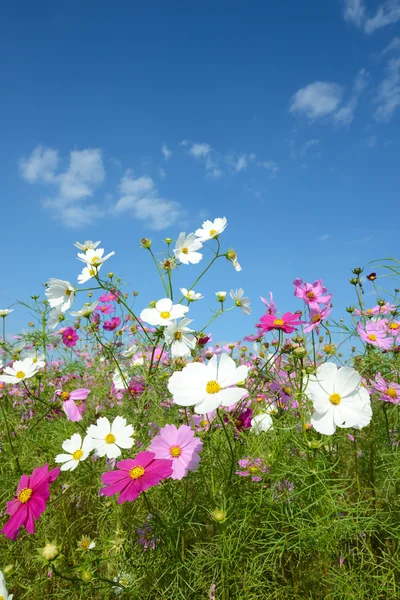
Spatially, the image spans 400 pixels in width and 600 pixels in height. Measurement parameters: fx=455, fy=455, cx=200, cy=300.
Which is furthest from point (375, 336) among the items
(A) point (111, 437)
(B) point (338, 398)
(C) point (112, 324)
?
(C) point (112, 324)

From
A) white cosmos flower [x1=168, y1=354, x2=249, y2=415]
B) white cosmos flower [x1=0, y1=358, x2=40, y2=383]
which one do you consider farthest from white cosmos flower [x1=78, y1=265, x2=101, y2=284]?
white cosmos flower [x1=168, y1=354, x2=249, y2=415]

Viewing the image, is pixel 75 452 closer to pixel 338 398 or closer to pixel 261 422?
pixel 261 422

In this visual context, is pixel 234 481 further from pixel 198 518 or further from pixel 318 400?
pixel 318 400

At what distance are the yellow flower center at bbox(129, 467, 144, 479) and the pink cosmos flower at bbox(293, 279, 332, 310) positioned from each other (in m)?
0.69

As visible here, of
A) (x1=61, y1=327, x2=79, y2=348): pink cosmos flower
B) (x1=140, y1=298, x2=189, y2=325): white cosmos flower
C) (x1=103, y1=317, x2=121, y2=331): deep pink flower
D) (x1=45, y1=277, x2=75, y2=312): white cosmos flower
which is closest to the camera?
(x1=140, y1=298, x2=189, y2=325): white cosmos flower

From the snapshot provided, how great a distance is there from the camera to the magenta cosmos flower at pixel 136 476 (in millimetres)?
868

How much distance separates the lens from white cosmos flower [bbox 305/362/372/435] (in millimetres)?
927

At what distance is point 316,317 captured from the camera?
1283 millimetres

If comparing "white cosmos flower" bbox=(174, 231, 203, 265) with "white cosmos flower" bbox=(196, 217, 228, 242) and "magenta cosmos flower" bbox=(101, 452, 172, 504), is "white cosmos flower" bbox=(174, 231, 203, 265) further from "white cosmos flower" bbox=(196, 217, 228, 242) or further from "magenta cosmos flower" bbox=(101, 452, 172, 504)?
"magenta cosmos flower" bbox=(101, 452, 172, 504)

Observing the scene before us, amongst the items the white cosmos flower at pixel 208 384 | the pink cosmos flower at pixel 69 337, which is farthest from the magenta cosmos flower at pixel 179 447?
the pink cosmos flower at pixel 69 337

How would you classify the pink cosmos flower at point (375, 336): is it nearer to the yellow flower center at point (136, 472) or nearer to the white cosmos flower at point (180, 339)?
the white cosmos flower at point (180, 339)

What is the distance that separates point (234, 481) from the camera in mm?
1130

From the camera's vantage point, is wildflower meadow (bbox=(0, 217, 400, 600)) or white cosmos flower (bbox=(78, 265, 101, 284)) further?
white cosmos flower (bbox=(78, 265, 101, 284))

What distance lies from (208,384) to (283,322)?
1.03 feet
